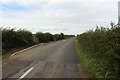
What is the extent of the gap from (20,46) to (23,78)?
21874 millimetres

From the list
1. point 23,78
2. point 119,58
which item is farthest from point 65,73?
point 119,58

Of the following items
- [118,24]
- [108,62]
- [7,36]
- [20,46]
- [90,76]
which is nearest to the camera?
[108,62]

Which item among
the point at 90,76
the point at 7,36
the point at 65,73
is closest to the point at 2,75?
the point at 65,73

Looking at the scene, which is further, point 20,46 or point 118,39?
point 20,46

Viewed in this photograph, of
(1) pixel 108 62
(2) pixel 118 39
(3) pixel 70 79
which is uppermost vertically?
(2) pixel 118 39

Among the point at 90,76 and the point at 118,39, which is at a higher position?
the point at 118,39

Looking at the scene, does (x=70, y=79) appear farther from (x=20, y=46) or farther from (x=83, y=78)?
(x=20, y=46)

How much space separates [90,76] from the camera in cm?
1198

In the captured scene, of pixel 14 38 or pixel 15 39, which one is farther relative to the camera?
pixel 15 39

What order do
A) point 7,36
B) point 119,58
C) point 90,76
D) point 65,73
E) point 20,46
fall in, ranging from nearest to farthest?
point 119,58
point 90,76
point 65,73
point 7,36
point 20,46

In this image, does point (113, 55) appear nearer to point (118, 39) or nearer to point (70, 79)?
point (118, 39)

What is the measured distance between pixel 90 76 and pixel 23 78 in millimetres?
2806

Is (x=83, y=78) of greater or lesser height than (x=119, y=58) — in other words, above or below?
below

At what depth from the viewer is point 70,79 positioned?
37.4ft
